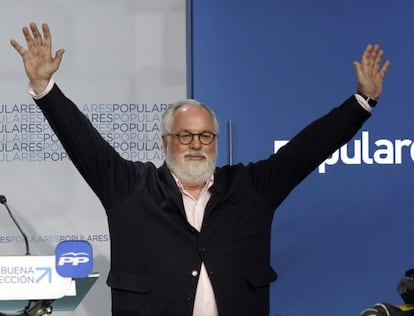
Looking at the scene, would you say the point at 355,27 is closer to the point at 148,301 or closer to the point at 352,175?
the point at 352,175

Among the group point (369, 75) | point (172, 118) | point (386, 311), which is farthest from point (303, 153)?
point (386, 311)

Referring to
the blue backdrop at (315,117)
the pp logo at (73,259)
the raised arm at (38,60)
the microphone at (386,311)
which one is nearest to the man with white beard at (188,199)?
the raised arm at (38,60)

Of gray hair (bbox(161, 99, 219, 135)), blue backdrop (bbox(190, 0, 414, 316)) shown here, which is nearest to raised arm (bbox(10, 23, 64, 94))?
gray hair (bbox(161, 99, 219, 135))

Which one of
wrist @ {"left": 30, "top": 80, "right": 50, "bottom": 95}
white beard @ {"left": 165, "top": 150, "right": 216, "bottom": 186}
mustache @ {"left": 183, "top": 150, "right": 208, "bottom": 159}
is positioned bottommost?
white beard @ {"left": 165, "top": 150, "right": 216, "bottom": 186}

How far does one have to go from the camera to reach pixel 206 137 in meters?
2.44

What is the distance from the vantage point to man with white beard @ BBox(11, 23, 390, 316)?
2275 millimetres

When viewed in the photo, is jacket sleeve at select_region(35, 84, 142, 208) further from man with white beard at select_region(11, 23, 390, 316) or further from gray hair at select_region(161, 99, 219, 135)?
gray hair at select_region(161, 99, 219, 135)

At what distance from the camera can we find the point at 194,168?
2410 millimetres

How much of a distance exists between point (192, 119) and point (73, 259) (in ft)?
1.93

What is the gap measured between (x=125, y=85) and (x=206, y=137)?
Result: 123cm

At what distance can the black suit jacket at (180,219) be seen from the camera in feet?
7.50

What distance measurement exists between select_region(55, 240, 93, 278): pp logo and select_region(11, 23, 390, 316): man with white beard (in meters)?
0.15

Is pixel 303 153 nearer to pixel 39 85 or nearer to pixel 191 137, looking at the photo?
pixel 191 137

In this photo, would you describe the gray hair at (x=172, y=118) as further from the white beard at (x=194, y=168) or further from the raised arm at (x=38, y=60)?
the raised arm at (x=38, y=60)
